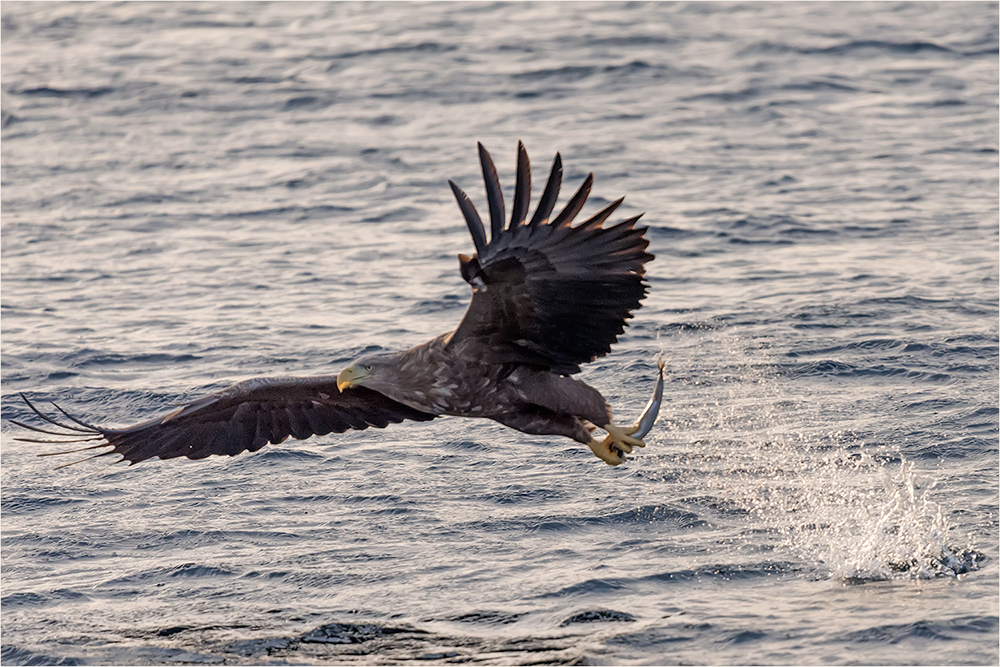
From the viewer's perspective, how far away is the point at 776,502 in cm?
857

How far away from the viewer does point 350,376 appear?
7.01 meters

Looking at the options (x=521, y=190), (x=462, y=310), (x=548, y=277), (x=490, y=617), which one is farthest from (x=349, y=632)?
(x=462, y=310)

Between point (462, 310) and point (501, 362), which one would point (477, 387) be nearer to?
point (501, 362)

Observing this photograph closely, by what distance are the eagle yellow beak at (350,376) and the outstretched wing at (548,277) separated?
1.74 feet

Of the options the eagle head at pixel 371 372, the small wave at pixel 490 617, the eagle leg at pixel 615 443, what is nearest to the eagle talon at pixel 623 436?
the eagle leg at pixel 615 443

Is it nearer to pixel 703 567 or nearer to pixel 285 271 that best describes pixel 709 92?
pixel 285 271

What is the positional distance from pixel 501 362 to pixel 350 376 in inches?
29.8

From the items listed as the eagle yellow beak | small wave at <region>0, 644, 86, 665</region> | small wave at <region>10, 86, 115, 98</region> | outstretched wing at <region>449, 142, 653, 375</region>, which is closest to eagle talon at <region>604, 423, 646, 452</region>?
A: outstretched wing at <region>449, 142, 653, 375</region>

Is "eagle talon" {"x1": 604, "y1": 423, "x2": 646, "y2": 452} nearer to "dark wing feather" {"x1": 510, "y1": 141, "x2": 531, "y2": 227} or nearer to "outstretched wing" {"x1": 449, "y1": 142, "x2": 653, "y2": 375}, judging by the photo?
"outstretched wing" {"x1": 449, "y1": 142, "x2": 653, "y2": 375}

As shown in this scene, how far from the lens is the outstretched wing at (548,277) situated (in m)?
6.17

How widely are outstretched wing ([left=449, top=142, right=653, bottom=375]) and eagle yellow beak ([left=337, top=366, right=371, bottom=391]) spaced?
530 millimetres

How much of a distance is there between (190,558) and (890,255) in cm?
744

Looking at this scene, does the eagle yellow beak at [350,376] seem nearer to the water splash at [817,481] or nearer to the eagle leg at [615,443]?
the eagle leg at [615,443]

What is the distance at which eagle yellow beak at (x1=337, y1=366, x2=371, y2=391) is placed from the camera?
22.9 ft
